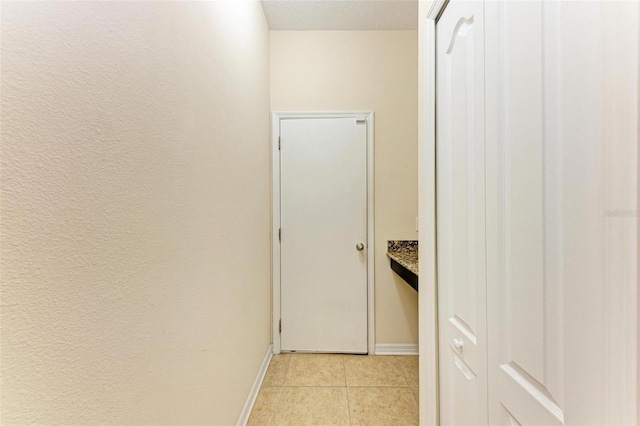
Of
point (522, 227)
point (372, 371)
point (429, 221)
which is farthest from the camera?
point (372, 371)

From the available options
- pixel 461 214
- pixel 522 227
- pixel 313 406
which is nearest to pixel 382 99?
pixel 461 214

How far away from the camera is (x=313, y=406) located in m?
1.78

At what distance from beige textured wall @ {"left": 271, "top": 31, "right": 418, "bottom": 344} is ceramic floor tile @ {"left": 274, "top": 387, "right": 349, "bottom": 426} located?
2.41ft

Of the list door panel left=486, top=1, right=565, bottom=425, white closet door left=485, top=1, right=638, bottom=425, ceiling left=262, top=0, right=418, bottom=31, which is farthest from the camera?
ceiling left=262, top=0, right=418, bottom=31

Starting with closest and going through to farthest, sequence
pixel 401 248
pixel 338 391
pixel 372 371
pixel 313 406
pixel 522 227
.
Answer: pixel 522 227
pixel 313 406
pixel 338 391
pixel 372 371
pixel 401 248

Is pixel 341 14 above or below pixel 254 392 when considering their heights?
above

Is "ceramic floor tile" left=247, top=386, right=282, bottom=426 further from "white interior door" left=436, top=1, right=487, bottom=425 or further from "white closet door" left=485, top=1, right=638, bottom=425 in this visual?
"white closet door" left=485, top=1, right=638, bottom=425

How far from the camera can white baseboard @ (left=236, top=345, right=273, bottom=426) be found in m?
1.61

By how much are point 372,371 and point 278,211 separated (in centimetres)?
150

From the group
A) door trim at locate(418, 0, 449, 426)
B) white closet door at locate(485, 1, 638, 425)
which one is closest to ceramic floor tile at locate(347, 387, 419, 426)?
door trim at locate(418, 0, 449, 426)

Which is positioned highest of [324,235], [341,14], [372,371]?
[341,14]

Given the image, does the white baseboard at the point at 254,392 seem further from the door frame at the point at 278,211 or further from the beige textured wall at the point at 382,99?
the beige textured wall at the point at 382,99

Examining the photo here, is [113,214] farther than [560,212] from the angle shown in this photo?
Yes

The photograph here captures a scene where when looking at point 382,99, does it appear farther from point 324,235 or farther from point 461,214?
point 461,214
